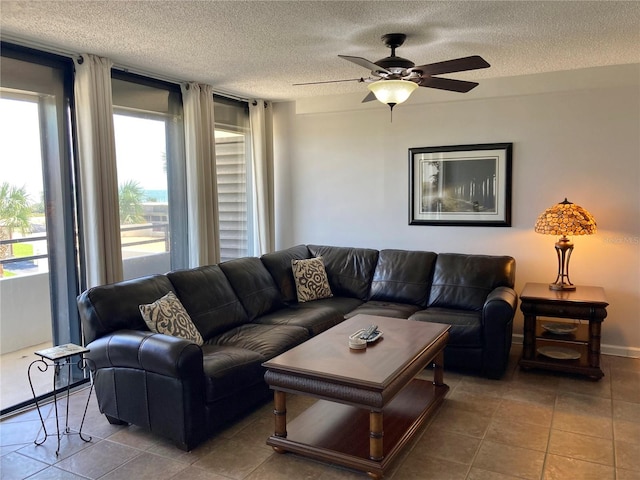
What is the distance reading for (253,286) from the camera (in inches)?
170

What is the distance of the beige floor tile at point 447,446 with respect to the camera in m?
2.78

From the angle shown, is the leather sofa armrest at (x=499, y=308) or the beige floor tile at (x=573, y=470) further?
the leather sofa armrest at (x=499, y=308)

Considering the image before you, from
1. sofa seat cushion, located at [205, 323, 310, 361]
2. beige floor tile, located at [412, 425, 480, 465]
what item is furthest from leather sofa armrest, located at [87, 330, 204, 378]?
beige floor tile, located at [412, 425, 480, 465]

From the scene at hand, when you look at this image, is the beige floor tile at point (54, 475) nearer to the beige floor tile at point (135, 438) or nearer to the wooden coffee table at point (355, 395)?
the beige floor tile at point (135, 438)

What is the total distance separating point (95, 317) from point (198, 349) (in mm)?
772

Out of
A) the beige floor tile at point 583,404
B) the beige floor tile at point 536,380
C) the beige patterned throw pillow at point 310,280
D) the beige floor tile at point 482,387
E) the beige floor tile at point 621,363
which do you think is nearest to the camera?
the beige floor tile at point 583,404

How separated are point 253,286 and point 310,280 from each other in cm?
67

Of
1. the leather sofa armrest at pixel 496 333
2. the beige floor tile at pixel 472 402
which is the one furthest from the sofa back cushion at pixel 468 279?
the beige floor tile at pixel 472 402

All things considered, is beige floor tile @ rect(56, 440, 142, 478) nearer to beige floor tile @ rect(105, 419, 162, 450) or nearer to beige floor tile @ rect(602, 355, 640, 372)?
beige floor tile @ rect(105, 419, 162, 450)

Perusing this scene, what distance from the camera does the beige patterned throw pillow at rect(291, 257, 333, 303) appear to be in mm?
4754

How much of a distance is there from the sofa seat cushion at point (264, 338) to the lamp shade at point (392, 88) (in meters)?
1.78

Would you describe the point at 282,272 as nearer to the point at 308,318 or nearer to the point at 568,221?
the point at 308,318

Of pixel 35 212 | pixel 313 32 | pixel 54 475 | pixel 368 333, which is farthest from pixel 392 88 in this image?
pixel 54 475

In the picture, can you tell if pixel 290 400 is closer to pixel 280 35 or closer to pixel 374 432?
pixel 374 432
